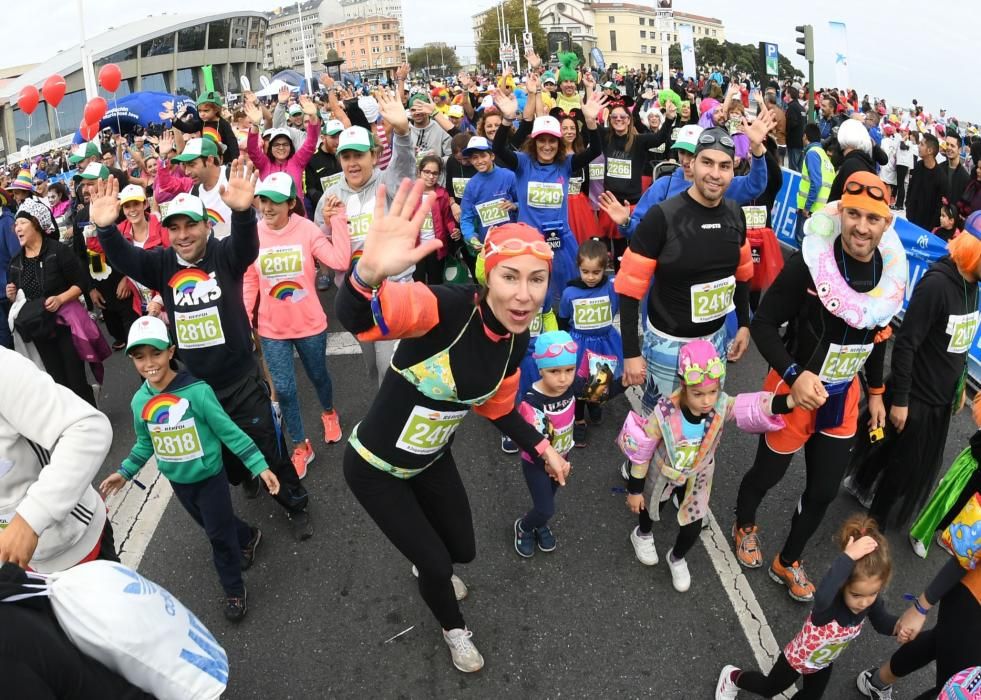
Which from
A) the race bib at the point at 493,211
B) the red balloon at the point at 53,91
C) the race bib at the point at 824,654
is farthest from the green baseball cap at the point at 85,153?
the race bib at the point at 824,654

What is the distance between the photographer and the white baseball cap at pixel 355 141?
5.12m

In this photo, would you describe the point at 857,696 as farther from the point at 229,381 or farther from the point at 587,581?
the point at 229,381

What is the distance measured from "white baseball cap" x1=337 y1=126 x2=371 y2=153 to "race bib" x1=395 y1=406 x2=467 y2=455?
10.1 ft

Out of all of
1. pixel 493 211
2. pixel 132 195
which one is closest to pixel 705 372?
pixel 493 211

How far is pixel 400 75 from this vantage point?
10.3 m

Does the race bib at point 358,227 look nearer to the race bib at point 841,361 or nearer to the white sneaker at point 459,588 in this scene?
the white sneaker at point 459,588

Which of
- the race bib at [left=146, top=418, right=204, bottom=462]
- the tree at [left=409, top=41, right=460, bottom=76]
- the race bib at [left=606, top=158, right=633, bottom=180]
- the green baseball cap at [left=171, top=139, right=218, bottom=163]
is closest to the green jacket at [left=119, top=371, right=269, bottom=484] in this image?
the race bib at [left=146, top=418, right=204, bottom=462]

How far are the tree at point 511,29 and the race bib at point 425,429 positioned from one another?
326 feet

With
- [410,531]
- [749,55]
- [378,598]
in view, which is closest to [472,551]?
[410,531]

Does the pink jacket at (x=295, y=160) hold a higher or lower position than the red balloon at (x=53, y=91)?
lower

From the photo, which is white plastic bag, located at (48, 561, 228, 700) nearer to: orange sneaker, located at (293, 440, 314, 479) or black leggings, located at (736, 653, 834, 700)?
black leggings, located at (736, 653, 834, 700)

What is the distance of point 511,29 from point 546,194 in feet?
343

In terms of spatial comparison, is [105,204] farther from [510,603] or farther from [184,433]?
[510,603]

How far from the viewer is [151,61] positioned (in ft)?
255
